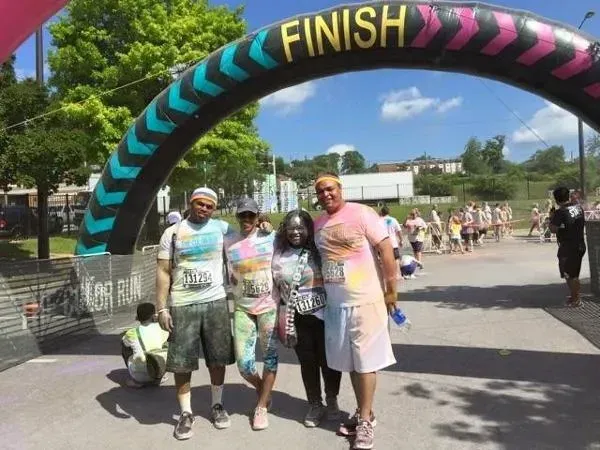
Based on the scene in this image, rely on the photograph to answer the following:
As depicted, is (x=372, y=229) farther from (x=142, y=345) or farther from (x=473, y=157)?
(x=473, y=157)

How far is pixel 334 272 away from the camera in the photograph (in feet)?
14.2

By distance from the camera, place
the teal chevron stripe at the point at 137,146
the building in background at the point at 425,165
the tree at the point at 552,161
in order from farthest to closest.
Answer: the building in background at the point at 425,165, the tree at the point at 552,161, the teal chevron stripe at the point at 137,146

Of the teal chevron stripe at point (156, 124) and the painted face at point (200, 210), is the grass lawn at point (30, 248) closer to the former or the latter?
the teal chevron stripe at point (156, 124)

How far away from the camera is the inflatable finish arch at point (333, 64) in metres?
7.13

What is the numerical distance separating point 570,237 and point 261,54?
4.86 metres

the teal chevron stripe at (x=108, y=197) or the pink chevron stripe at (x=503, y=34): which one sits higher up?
the pink chevron stripe at (x=503, y=34)

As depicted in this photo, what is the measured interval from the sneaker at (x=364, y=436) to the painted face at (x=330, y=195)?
148 cm

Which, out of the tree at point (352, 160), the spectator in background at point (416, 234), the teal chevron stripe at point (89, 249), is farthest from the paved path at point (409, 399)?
the tree at point (352, 160)

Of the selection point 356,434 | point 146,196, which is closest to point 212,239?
point 356,434

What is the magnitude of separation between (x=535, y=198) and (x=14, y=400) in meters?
46.8

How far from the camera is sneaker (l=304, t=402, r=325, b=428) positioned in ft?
15.1

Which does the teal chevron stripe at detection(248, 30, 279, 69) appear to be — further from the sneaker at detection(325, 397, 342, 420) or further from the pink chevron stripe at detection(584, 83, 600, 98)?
the sneaker at detection(325, 397, 342, 420)

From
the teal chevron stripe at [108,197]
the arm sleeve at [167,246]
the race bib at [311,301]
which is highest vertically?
the teal chevron stripe at [108,197]

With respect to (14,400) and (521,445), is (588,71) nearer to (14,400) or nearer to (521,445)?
(521,445)
